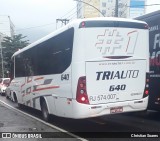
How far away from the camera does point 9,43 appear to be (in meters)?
64.1

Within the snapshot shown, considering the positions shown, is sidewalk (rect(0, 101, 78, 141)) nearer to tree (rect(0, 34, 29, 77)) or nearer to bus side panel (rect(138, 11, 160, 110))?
bus side panel (rect(138, 11, 160, 110))

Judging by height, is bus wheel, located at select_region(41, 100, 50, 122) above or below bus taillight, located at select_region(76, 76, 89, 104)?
below

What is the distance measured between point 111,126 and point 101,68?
2.51 m

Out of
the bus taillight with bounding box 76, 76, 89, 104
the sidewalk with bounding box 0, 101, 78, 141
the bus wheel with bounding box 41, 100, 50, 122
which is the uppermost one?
the bus taillight with bounding box 76, 76, 89, 104

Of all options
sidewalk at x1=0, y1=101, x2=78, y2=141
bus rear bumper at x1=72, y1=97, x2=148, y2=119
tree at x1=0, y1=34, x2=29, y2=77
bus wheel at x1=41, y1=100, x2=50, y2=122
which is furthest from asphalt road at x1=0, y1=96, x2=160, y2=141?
tree at x1=0, y1=34, x2=29, y2=77

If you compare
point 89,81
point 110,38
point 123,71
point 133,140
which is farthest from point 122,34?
point 133,140

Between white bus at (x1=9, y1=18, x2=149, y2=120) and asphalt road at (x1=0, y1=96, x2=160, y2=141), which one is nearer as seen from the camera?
white bus at (x1=9, y1=18, x2=149, y2=120)

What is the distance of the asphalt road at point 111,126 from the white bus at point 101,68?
2.21ft

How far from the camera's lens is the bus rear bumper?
9.42m

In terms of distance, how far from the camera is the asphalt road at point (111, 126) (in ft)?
32.0

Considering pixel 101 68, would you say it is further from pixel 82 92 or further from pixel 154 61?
pixel 154 61

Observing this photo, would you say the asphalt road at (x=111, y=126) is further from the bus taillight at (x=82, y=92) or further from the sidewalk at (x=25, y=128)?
the bus taillight at (x=82, y=92)

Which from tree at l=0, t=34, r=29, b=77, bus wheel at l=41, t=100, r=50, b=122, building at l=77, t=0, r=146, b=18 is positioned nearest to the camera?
bus wheel at l=41, t=100, r=50, b=122

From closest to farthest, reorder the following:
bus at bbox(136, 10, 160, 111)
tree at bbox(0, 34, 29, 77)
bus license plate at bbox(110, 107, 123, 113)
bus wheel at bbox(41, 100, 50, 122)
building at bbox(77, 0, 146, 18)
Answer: bus license plate at bbox(110, 107, 123, 113) < bus at bbox(136, 10, 160, 111) < bus wheel at bbox(41, 100, 50, 122) < tree at bbox(0, 34, 29, 77) < building at bbox(77, 0, 146, 18)
